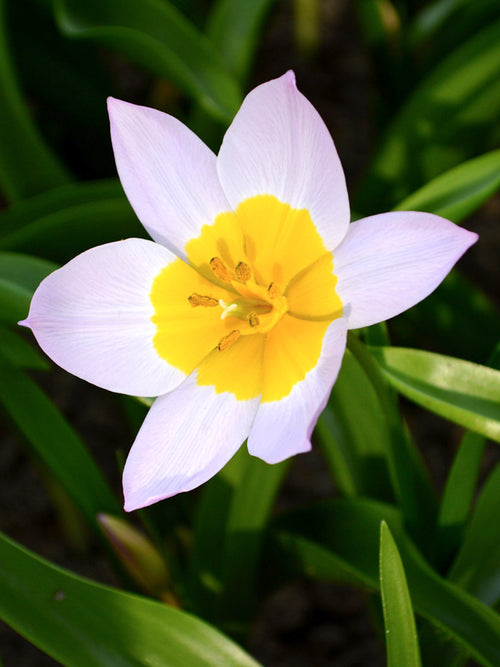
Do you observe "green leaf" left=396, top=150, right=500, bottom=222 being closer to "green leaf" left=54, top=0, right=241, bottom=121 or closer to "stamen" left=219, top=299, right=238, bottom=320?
"stamen" left=219, top=299, right=238, bottom=320

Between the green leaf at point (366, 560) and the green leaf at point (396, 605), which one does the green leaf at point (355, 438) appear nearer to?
the green leaf at point (366, 560)

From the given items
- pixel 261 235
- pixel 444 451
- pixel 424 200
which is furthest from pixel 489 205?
pixel 261 235

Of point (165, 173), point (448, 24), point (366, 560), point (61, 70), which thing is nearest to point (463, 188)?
point (165, 173)

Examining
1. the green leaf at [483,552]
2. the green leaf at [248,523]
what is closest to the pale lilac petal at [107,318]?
the green leaf at [248,523]

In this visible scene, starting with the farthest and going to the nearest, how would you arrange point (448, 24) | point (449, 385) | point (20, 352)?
point (448, 24)
point (20, 352)
point (449, 385)

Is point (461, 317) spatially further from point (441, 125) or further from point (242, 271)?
point (242, 271)

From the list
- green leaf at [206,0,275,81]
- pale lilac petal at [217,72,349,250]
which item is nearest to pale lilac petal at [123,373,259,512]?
pale lilac petal at [217,72,349,250]
